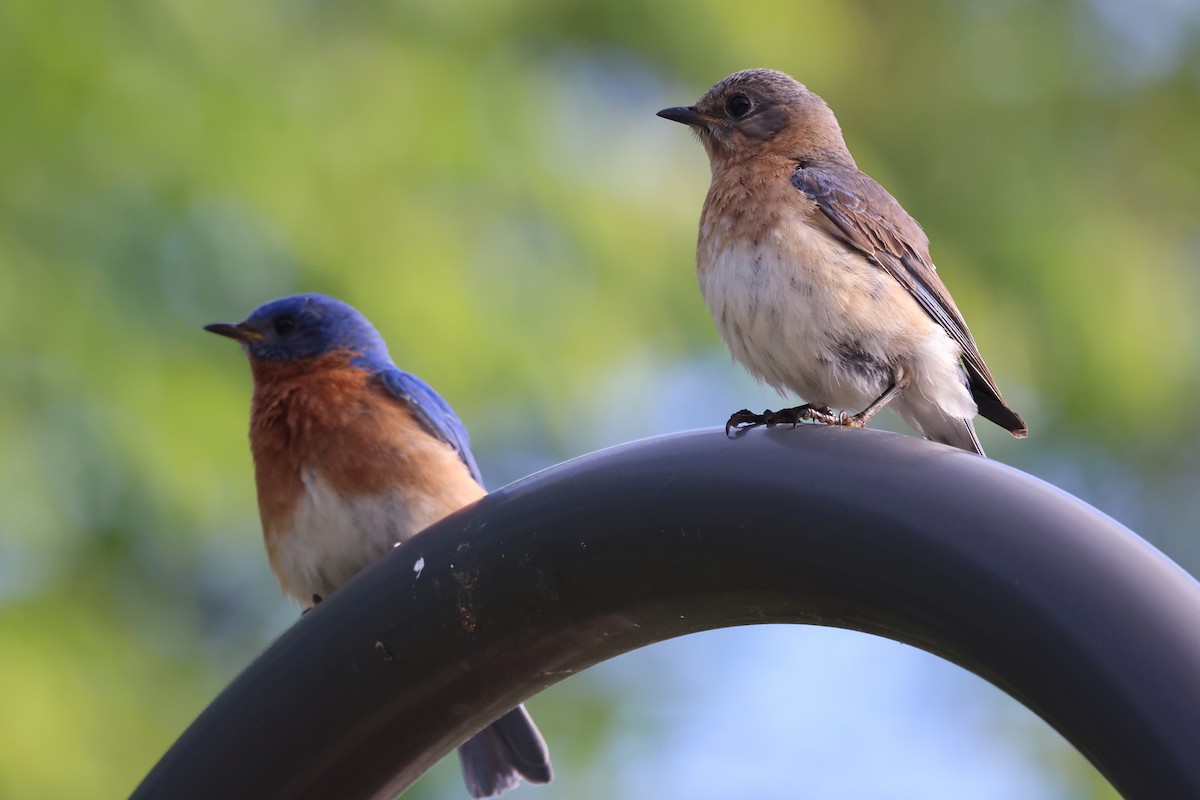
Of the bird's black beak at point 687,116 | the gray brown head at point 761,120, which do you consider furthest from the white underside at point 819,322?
the bird's black beak at point 687,116

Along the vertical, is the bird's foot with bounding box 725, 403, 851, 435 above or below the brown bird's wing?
below

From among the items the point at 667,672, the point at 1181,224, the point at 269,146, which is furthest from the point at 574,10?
the point at 1181,224

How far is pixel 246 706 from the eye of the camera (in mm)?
2244

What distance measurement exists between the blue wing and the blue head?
0.13m

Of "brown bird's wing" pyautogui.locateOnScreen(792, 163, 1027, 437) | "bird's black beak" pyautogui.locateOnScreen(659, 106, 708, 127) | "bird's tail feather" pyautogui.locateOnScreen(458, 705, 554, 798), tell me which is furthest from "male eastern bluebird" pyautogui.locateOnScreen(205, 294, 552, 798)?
"brown bird's wing" pyautogui.locateOnScreen(792, 163, 1027, 437)

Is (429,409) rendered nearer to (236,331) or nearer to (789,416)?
(236,331)

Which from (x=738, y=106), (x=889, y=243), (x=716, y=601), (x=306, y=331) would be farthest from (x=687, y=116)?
(x=716, y=601)

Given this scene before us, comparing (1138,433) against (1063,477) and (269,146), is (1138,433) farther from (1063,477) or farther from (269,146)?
(269,146)

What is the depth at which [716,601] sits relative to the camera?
211cm

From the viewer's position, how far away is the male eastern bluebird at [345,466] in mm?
4137

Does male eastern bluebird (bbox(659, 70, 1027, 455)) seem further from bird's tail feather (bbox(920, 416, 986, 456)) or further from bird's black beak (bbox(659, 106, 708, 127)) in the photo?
bird's black beak (bbox(659, 106, 708, 127))

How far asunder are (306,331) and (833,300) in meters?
1.88

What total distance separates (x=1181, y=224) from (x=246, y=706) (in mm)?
5934

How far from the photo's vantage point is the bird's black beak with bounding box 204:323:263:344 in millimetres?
4438
